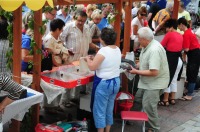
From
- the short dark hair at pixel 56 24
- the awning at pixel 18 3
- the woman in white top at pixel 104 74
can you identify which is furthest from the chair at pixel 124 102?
the awning at pixel 18 3

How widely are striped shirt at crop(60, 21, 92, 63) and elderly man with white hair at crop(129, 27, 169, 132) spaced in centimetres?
137

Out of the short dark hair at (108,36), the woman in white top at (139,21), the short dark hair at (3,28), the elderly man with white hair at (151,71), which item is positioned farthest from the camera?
the woman in white top at (139,21)

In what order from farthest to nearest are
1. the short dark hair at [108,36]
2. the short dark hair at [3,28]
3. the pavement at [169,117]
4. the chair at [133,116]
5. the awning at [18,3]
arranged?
the pavement at [169,117] → the chair at [133,116] → the short dark hair at [108,36] → the short dark hair at [3,28] → the awning at [18,3]

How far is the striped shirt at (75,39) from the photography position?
6109 millimetres

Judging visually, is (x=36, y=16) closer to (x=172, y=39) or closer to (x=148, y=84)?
(x=148, y=84)

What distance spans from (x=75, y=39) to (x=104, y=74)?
1.67 metres

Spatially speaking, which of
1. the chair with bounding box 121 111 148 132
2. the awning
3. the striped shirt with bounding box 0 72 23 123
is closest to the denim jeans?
the chair with bounding box 121 111 148 132

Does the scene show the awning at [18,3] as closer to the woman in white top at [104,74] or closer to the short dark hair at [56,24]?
the woman in white top at [104,74]

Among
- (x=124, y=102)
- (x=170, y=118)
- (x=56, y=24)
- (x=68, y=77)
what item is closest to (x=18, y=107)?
(x=68, y=77)

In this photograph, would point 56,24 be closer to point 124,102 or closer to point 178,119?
point 124,102

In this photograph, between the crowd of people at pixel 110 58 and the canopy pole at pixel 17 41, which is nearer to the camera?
the canopy pole at pixel 17 41

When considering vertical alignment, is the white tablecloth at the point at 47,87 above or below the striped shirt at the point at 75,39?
below

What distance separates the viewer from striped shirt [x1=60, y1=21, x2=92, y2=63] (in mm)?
6109

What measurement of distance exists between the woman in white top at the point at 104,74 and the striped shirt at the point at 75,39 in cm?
139
